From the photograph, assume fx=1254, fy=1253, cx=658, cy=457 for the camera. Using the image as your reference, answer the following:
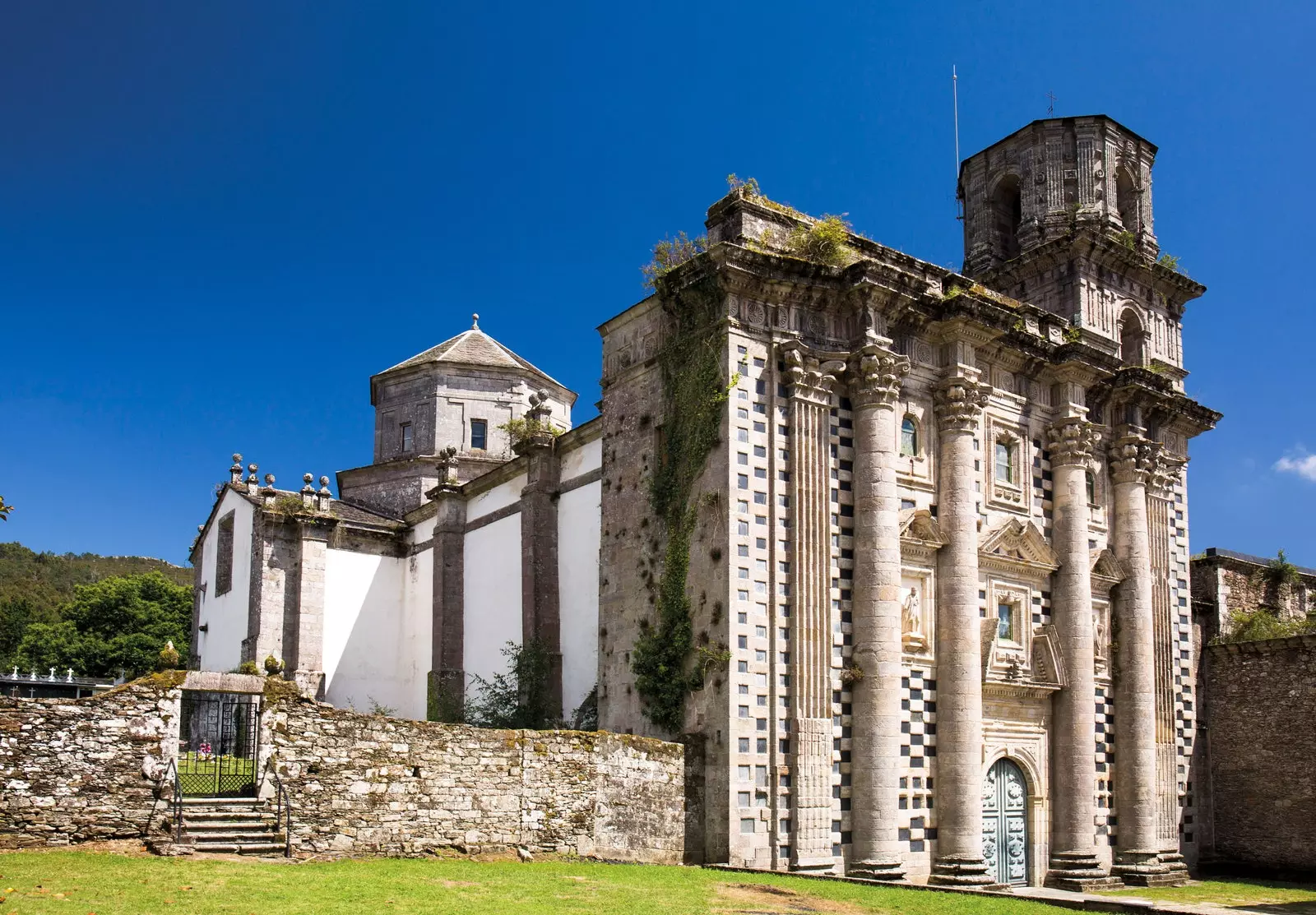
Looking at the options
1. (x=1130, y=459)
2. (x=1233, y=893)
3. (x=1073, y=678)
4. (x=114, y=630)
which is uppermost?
(x=1130, y=459)

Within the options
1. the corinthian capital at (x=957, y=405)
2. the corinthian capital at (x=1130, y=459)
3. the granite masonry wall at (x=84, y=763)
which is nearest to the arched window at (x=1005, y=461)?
the corinthian capital at (x=957, y=405)

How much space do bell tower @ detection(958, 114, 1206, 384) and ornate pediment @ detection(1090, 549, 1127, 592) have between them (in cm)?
504

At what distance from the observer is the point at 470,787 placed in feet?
62.4

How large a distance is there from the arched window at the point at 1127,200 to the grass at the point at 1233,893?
16.0m

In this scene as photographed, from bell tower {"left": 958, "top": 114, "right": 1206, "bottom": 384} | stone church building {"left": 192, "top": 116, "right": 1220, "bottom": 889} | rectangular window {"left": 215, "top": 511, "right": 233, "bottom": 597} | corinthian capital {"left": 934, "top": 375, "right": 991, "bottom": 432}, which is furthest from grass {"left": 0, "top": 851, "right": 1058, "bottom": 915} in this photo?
rectangular window {"left": 215, "top": 511, "right": 233, "bottom": 597}

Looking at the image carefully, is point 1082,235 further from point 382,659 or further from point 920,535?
point 382,659

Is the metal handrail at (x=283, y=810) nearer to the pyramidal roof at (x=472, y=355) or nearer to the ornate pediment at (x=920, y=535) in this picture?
the ornate pediment at (x=920, y=535)

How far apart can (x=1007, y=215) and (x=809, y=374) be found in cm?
1284

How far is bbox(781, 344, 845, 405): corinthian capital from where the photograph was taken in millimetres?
23250

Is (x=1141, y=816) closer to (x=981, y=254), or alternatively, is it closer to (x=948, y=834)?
(x=948, y=834)

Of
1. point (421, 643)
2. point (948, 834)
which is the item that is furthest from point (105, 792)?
point (421, 643)

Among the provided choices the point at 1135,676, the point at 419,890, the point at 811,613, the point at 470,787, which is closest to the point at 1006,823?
the point at 1135,676

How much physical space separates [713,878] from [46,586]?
78959 millimetres

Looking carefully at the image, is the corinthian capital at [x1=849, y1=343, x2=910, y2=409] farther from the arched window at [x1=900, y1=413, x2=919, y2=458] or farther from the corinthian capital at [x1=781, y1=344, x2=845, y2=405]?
the arched window at [x1=900, y1=413, x2=919, y2=458]
